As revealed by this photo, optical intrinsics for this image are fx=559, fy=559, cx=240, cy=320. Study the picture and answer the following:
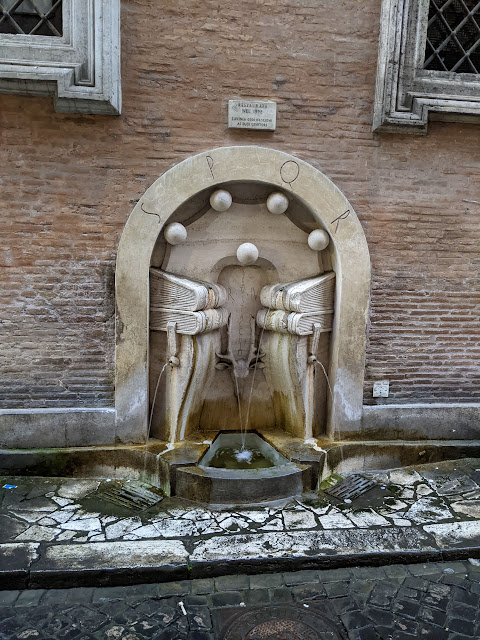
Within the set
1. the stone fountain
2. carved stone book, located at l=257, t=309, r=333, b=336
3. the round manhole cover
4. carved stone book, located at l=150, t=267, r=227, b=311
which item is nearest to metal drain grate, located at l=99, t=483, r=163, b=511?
the stone fountain

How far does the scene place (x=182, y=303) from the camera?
4762mm

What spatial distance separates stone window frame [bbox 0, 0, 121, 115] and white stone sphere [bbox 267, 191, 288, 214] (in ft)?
4.93

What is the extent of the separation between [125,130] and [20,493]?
9.82 ft

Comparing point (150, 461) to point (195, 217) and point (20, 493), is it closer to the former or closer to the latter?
point (20, 493)

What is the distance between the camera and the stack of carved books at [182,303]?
4711 mm

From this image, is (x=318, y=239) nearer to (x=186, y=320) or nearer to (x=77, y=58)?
(x=186, y=320)

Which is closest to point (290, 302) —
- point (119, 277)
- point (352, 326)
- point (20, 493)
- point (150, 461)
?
point (352, 326)

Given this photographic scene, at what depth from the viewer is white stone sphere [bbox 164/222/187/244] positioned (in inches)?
A: 188

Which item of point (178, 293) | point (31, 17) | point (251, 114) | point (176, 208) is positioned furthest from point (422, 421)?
point (31, 17)

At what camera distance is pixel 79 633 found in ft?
9.91

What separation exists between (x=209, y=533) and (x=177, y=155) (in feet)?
9.71

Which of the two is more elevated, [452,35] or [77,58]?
[452,35]

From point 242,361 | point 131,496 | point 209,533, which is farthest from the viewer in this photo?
point 242,361

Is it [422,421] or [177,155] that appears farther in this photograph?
[422,421]
